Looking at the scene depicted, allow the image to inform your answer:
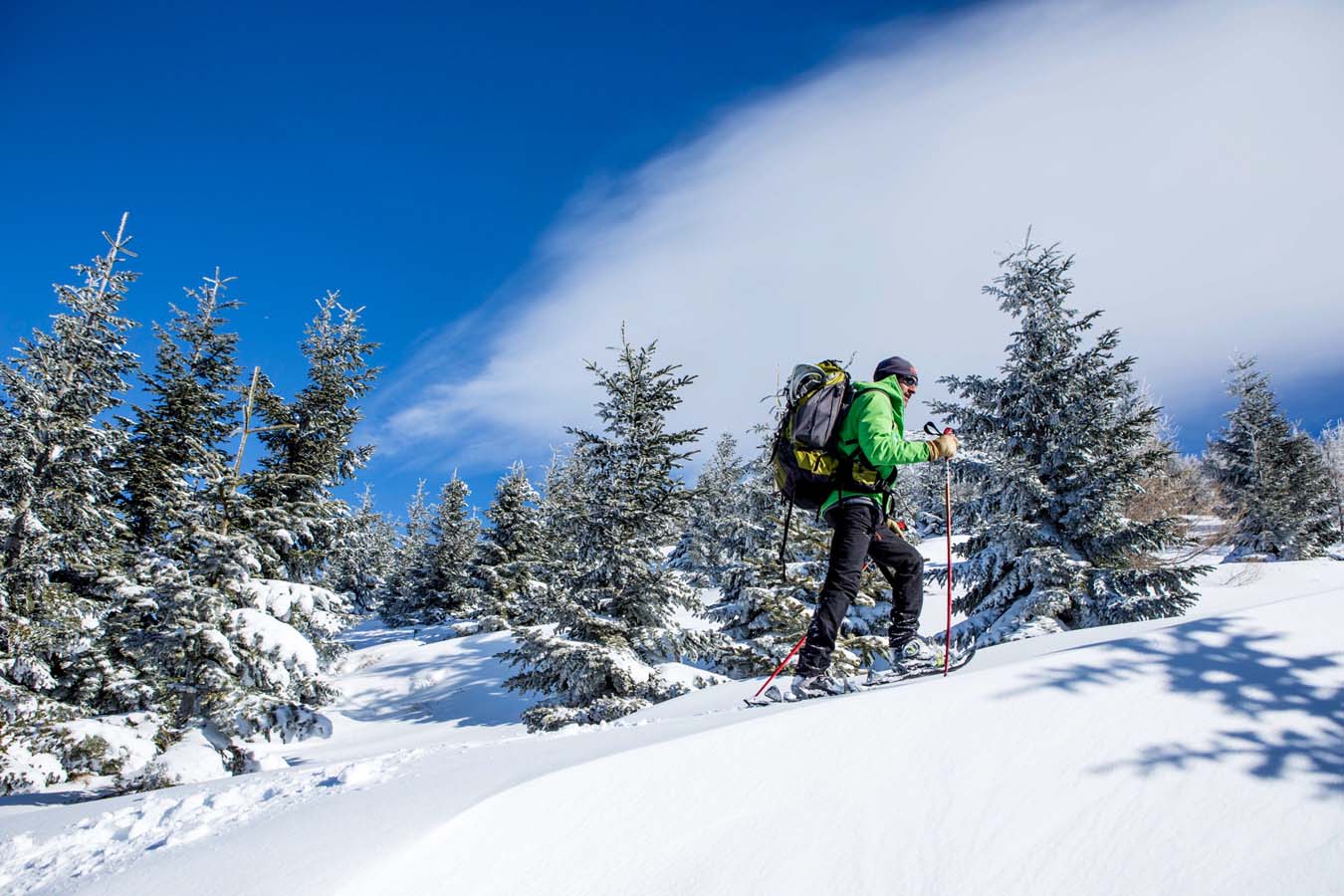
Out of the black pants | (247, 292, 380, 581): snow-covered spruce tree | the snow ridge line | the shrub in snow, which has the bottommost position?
the shrub in snow

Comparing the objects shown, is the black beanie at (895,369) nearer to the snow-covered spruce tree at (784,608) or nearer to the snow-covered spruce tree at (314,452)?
the snow-covered spruce tree at (784,608)

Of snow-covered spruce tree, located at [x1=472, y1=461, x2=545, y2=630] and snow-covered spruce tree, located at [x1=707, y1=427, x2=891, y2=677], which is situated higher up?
snow-covered spruce tree, located at [x1=472, y1=461, x2=545, y2=630]

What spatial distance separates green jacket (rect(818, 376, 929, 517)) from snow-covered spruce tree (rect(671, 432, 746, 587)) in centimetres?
944

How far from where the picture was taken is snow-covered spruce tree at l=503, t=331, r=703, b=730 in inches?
476

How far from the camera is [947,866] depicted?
88.9 inches

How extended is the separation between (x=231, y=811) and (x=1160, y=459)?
15002mm

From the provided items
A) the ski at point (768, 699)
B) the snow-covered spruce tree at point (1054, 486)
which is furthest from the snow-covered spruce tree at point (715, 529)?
the ski at point (768, 699)

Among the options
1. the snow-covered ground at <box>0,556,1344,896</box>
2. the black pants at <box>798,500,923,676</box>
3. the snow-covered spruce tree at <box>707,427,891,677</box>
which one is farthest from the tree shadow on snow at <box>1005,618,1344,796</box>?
the snow-covered spruce tree at <box>707,427,891,677</box>

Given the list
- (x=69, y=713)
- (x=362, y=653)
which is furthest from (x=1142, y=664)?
(x=362, y=653)

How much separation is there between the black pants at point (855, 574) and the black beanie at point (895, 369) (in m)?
0.95

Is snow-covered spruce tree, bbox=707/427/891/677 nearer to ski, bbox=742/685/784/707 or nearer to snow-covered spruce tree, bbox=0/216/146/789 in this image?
ski, bbox=742/685/784/707

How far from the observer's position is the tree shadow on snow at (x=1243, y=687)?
99.3 inches

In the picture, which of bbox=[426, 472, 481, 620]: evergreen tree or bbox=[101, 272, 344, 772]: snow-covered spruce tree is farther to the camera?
bbox=[426, 472, 481, 620]: evergreen tree

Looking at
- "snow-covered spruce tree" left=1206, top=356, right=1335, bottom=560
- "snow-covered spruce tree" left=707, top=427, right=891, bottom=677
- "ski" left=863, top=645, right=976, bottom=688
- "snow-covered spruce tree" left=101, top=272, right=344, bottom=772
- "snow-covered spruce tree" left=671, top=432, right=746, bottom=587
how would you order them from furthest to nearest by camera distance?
"snow-covered spruce tree" left=1206, top=356, right=1335, bottom=560 → "snow-covered spruce tree" left=671, top=432, right=746, bottom=587 → "snow-covered spruce tree" left=707, top=427, right=891, bottom=677 → "snow-covered spruce tree" left=101, top=272, right=344, bottom=772 → "ski" left=863, top=645, right=976, bottom=688
